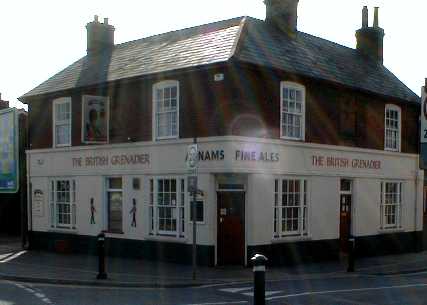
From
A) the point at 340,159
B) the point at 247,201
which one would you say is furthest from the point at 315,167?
the point at 247,201

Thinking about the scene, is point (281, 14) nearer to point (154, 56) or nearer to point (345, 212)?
point (154, 56)

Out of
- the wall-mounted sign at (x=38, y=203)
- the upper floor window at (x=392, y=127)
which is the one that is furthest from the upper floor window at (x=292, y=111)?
the wall-mounted sign at (x=38, y=203)

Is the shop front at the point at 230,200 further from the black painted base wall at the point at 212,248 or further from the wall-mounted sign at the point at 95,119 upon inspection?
the wall-mounted sign at the point at 95,119

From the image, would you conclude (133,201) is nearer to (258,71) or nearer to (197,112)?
(197,112)

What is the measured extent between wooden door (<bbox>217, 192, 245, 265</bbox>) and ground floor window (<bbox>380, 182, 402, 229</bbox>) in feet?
25.5

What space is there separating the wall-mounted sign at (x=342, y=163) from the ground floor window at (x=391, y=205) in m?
1.25

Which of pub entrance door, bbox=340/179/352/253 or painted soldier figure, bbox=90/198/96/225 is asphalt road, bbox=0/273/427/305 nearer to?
pub entrance door, bbox=340/179/352/253

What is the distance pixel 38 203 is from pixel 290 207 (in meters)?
10.2

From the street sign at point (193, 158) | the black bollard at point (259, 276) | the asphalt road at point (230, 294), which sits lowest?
the asphalt road at point (230, 294)

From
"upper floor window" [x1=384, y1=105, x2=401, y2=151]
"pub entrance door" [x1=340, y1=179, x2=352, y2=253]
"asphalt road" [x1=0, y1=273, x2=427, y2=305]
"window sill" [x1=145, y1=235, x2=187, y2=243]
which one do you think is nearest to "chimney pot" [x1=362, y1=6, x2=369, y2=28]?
"upper floor window" [x1=384, y1=105, x2=401, y2=151]

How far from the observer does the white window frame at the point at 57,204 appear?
2297cm

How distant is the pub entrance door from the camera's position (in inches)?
870

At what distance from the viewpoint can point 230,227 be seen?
18531 mm

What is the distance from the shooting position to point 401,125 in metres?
24.5
